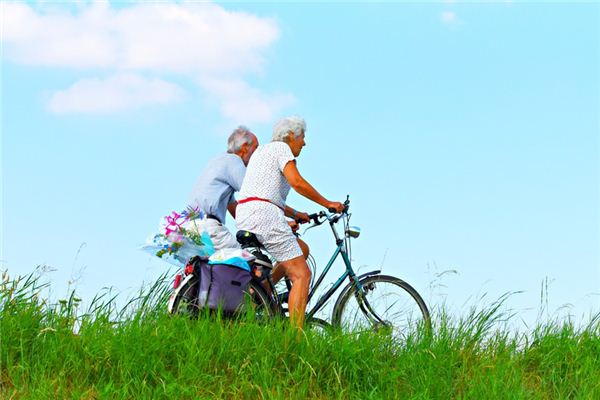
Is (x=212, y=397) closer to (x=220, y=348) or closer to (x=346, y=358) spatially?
(x=220, y=348)

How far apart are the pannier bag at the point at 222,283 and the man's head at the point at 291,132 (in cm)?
117

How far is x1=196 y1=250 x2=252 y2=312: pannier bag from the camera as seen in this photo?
324 inches

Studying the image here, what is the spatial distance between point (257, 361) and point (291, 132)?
7.43ft

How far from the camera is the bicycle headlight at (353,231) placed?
8.90m

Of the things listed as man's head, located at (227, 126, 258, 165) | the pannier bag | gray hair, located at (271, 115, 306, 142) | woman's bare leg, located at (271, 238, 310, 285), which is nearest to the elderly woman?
gray hair, located at (271, 115, 306, 142)

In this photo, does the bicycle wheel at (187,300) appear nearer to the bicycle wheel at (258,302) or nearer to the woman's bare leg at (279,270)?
the bicycle wheel at (258,302)

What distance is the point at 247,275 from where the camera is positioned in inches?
330

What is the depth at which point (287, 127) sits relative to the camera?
8.60 meters

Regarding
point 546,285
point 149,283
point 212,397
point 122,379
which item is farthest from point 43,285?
point 546,285

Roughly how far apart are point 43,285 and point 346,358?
3.12 metres

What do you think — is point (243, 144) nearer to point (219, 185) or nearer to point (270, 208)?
point (219, 185)

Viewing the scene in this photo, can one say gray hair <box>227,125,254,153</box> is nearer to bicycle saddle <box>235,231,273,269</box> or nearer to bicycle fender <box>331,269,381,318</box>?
bicycle saddle <box>235,231,273,269</box>

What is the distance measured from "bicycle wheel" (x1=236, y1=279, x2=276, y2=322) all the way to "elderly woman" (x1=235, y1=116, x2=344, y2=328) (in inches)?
8.6

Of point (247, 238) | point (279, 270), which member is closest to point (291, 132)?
point (247, 238)
